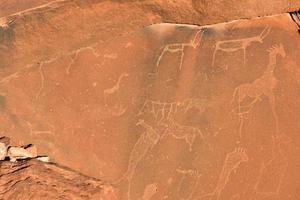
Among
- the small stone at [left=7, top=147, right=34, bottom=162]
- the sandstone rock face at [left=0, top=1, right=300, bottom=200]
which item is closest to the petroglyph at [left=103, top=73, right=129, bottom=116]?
the sandstone rock face at [left=0, top=1, right=300, bottom=200]

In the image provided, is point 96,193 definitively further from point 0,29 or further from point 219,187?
point 0,29

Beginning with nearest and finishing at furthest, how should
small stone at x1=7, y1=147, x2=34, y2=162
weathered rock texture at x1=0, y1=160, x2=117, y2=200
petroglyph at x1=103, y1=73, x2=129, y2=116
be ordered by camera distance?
weathered rock texture at x1=0, y1=160, x2=117, y2=200 < small stone at x1=7, y1=147, x2=34, y2=162 < petroglyph at x1=103, y1=73, x2=129, y2=116

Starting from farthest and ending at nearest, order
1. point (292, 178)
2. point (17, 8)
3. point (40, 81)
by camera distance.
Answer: point (292, 178), point (40, 81), point (17, 8)

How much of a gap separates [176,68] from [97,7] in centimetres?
57

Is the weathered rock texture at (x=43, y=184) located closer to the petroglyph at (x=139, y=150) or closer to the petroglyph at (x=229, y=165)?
the petroglyph at (x=139, y=150)

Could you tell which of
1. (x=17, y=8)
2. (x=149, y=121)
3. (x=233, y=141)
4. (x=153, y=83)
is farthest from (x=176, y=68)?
(x=17, y=8)

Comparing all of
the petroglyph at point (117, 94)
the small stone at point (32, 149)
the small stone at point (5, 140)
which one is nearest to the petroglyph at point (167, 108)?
the petroglyph at point (117, 94)

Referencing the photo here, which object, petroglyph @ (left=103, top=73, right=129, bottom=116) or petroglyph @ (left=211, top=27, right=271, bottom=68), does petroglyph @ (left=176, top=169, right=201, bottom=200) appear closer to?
petroglyph @ (left=103, top=73, right=129, bottom=116)

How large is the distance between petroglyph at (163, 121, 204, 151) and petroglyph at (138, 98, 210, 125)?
2.0 inches

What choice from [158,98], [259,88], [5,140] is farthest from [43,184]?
[259,88]

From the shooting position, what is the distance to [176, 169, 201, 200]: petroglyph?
2752 mm

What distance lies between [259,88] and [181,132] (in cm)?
53

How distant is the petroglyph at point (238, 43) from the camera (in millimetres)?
2734

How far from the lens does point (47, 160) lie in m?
2.68
